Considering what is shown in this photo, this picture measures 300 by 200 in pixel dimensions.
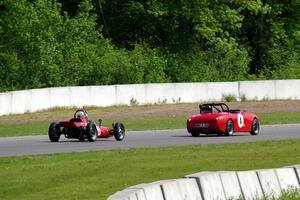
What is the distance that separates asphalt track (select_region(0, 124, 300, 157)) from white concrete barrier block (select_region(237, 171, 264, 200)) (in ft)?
37.8

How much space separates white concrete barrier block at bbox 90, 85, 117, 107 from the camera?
4744 centimetres

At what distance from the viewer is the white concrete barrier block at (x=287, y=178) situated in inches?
525

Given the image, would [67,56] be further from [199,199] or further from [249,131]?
[199,199]

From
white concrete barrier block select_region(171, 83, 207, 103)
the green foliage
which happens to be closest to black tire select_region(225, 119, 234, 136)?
white concrete barrier block select_region(171, 83, 207, 103)

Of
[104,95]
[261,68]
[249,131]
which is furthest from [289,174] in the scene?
[261,68]

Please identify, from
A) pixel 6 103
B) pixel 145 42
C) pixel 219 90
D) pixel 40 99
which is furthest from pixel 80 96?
pixel 145 42

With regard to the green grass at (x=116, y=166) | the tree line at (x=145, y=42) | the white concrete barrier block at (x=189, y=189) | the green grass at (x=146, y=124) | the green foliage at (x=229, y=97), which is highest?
the tree line at (x=145, y=42)

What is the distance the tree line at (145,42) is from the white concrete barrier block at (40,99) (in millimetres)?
5493

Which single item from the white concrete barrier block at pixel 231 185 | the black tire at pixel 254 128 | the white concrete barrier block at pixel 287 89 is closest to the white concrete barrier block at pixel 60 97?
the white concrete barrier block at pixel 287 89

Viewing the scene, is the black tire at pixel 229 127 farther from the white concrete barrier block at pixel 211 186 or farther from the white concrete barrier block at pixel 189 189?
the white concrete barrier block at pixel 189 189

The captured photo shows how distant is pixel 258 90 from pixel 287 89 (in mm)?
1575

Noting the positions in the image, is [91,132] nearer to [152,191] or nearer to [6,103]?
[6,103]

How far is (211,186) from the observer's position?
1177 cm

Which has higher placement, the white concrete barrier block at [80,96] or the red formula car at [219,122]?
the white concrete barrier block at [80,96]
